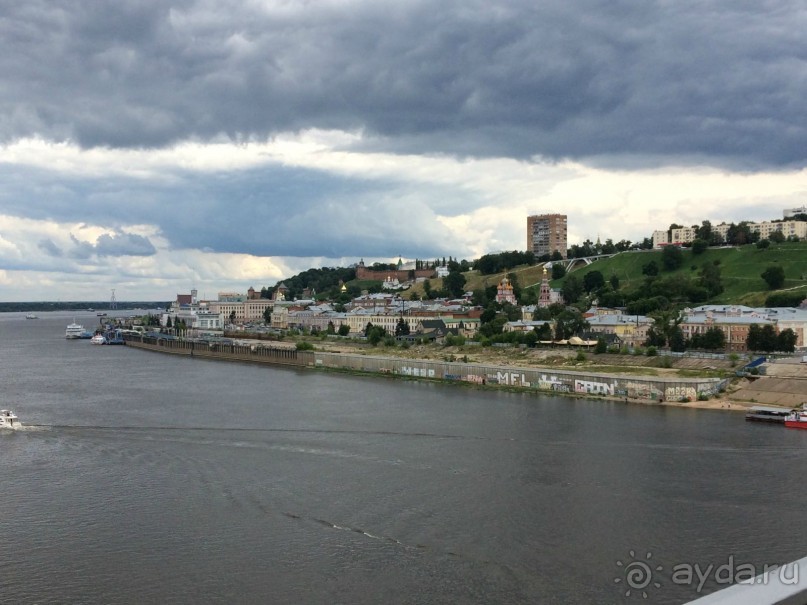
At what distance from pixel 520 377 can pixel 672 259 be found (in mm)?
45963

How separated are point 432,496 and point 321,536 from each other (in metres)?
3.43

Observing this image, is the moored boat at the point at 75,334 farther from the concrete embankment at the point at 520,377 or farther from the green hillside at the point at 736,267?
the green hillside at the point at 736,267

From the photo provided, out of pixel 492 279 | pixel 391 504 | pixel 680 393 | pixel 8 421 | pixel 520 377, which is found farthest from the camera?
pixel 492 279

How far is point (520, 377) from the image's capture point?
3888cm

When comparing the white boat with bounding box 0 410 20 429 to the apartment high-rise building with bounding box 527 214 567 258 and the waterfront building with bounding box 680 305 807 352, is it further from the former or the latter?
the apartment high-rise building with bounding box 527 214 567 258

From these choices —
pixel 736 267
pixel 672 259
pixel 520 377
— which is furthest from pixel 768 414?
pixel 672 259

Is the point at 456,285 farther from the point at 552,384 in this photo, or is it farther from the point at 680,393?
the point at 680,393

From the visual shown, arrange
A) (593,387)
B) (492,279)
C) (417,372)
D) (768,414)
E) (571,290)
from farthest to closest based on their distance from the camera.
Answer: (492,279)
(571,290)
(417,372)
(593,387)
(768,414)

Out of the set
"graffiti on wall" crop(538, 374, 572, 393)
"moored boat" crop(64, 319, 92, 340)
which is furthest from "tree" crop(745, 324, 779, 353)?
"moored boat" crop(64, 319, 92, 340)

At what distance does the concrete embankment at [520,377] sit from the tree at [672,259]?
132 feet

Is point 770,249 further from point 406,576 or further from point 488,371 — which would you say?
point 406,576

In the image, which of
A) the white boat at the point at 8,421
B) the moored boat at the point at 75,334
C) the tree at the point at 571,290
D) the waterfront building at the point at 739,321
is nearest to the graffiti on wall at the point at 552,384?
the waterfront building at the point at 739,321

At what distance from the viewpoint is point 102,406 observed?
1297 inches

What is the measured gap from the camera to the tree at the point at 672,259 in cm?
7906
